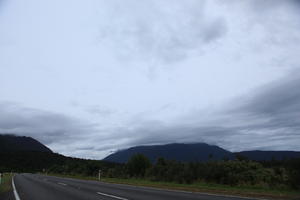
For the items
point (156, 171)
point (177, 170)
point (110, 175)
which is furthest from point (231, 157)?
point (110, 175)

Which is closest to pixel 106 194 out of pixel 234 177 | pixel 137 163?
pixel 234 177

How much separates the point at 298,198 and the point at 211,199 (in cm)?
381

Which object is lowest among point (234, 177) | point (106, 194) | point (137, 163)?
point (106, 194)

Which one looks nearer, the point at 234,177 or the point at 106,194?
the point at 106,194

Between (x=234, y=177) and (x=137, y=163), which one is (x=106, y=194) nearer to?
(x=234, y=177)

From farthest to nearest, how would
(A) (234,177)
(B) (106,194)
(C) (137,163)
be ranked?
(C) (137,163) → (A) (234,177) → (B) (106,194)

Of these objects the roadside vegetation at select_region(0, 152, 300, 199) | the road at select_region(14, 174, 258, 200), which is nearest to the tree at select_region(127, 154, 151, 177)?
the roadside vegetation at select_region(0, 152, 300, 199)

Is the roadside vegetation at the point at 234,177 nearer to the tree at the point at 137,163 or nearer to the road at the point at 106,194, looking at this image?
the road at the point at 106,194

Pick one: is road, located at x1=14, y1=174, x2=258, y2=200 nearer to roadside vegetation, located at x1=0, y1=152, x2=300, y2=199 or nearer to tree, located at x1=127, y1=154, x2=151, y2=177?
roadside vegetation, located at x1=0, y1=152, x2=300, y2=199

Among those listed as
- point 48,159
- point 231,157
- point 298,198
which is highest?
point 48,159

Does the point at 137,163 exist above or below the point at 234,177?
above

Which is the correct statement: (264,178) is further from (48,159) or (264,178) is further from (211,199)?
(48,159)

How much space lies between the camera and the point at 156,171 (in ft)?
129

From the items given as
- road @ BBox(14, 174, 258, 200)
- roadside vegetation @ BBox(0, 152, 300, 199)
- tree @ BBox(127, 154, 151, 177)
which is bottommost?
road @ BBox(14, 174, 258, 200)
